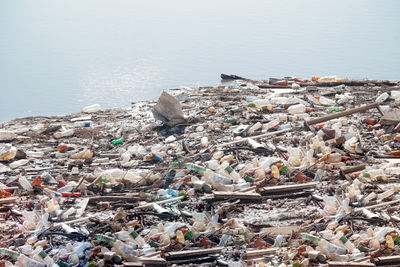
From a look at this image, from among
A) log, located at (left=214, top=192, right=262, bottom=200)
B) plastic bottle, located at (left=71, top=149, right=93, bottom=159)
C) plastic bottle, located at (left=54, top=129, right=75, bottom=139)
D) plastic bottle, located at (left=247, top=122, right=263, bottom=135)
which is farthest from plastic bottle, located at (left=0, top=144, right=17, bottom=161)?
plastic bottle, located at (left=247, top=122, right=263, bottom=135)

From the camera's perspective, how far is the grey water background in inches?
537

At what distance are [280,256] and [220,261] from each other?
0.63 meters

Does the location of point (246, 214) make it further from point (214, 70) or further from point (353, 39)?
point (353, 39)

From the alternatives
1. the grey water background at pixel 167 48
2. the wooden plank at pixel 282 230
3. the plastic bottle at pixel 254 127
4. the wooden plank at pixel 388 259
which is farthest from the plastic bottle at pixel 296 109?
the wooden plank at pixel 388 259

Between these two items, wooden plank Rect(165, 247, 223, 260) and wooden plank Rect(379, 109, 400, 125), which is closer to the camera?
wooden plank Rect(165, 247, 223, 260)

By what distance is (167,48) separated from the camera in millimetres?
17875

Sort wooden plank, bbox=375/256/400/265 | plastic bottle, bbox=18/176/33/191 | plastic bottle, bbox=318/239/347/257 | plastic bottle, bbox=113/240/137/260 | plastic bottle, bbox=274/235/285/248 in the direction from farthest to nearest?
plastic bottle, bbox=18/176/33/191 → plastic bottle, bbox=274/235/285/248 → plastic bottle, bbox=113/240/137/260 → plastic bottle, bbox=318/239/347/257 → wooden plank, bbox=375/256/400/265

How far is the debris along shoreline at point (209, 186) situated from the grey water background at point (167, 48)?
302 centimetres

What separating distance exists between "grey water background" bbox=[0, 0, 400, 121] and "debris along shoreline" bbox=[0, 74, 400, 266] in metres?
3.02

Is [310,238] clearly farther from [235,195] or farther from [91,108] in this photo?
[91,108]

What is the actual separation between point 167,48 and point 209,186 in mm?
11856

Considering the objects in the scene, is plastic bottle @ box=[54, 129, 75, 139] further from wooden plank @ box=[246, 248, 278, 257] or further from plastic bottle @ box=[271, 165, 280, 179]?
wooden plank @ box=[246, 248, 278, 257]

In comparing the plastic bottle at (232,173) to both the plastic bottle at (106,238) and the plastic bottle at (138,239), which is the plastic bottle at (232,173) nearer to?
the plastic bottle at (138,239)

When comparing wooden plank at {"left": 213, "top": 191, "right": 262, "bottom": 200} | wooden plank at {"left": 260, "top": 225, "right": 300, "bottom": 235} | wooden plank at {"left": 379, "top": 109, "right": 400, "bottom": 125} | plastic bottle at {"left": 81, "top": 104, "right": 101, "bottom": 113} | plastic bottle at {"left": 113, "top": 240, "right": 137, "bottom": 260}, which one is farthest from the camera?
plastic bottle at {"left": 81, "top": 104, "right": 101, "bottom": 113}
